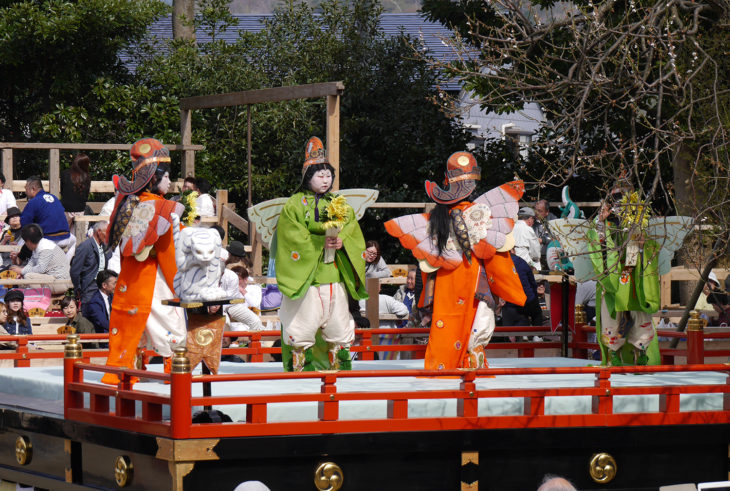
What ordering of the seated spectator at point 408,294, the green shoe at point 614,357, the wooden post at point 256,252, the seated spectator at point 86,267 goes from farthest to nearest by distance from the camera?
the wooden post at point 256,252 < the seated spectator at point 408,294 < the seated spectator at point 86,267 < the green shoe at point 614,357

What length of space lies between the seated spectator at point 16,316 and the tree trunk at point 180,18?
10783mm

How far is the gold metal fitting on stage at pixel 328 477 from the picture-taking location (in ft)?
22.6

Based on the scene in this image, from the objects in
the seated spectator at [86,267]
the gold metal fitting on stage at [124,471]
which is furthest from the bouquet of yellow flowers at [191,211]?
the seated spectator at [86,267]

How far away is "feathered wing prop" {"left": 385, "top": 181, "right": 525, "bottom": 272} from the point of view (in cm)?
862

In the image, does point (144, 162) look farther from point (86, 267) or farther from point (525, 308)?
point (525, 308)

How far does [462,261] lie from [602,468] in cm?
183

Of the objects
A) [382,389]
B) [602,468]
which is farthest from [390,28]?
[602,468]

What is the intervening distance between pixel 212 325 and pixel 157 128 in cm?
1103

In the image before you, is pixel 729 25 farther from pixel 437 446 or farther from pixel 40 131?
pixel 40 131

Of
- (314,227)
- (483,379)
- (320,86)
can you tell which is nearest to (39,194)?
(320,86)

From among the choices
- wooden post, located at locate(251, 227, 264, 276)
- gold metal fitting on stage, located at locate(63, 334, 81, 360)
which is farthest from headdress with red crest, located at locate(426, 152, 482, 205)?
wooden post, located at locate(251, 227, 264, 276)

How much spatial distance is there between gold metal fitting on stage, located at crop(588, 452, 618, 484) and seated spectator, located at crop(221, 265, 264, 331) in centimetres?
386

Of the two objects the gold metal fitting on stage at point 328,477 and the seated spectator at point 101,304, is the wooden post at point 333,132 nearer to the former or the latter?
the seated spectator at point 101,304

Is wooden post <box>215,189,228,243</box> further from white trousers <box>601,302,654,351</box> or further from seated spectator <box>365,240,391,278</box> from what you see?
white trousers <box>601,302,654,351</box>
